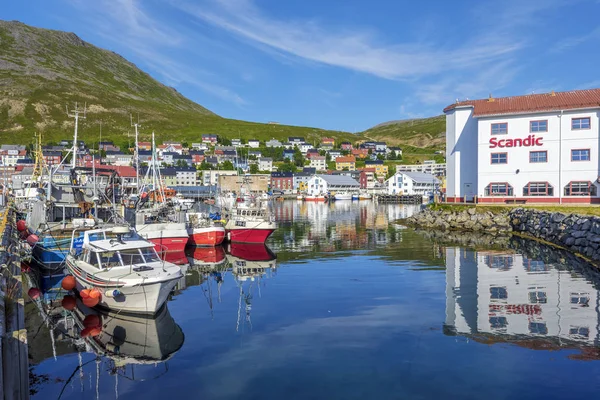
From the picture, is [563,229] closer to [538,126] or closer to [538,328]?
[538,126]

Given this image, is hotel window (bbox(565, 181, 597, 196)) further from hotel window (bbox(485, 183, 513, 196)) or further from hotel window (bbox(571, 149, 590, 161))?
hotel window (bbox(485, 183, 513, 196))

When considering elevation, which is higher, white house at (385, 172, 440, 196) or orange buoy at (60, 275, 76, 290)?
white house at (385, 172, 440, 196)

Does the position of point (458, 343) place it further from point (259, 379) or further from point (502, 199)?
point (502, 199)

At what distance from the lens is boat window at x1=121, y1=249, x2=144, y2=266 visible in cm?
2042

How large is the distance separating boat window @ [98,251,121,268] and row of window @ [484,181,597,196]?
44.0 m

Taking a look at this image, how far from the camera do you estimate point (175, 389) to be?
Result: 1233 centimetres

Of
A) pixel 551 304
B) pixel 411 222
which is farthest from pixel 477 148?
pixel 551 304

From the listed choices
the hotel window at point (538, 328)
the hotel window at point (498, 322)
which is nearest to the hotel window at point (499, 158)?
the hotel window at point (498, 322)

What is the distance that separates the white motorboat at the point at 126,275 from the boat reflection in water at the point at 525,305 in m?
11.4

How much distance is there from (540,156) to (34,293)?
4936cm

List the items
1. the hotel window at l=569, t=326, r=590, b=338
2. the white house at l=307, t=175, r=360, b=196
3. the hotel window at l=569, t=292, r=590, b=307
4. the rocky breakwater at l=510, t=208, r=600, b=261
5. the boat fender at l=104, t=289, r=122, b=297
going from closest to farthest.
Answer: the hotel window at l=569, t=326, r=590, b=338
the boat fender at l=104, t=289, r=122, b=297
the hotel window at l=569, t=292, r=590, b=307
the rocky breakwater at l=510, t=208, r=600, b=261
the white house at l=307, t=175, r=360, b=196

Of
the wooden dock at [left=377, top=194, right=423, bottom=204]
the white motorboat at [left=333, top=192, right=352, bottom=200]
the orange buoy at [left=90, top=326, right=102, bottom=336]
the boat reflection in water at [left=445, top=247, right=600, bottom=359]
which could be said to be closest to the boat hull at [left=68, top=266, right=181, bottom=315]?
the orange buoy at [left=90, top=326, right=102, bottom=336]

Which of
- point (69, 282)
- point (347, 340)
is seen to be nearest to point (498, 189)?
point (347, 340)

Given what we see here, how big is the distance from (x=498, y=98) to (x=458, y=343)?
161 ft
